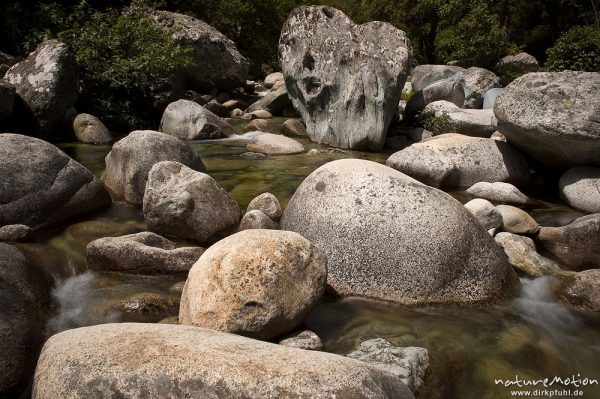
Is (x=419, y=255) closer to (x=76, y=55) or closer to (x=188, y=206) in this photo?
(x=188, y=206)

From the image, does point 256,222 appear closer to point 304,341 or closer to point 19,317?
point 304,341

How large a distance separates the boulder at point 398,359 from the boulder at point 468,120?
9.75 m

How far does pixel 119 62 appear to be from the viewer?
1493cm

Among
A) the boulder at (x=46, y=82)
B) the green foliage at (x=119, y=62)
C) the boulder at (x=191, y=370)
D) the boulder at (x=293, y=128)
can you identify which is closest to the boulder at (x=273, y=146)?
the boulder at (x=293, y=128)

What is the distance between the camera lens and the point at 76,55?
14.4 meters

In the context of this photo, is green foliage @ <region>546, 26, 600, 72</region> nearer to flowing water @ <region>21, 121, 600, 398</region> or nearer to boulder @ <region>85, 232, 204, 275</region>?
flowing water @ <region>21, 121, 600, 398</region>

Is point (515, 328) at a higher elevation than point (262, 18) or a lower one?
lower

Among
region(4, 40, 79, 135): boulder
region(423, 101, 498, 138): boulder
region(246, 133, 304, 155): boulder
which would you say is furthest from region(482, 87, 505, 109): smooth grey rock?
region(4, 40, 79, 135): boulder

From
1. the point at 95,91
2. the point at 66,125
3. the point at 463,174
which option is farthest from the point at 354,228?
the point at 95,91

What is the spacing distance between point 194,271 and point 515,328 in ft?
10.5

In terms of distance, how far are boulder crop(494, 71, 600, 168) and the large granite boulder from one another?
7915 millimetres

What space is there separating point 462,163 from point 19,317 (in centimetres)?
820

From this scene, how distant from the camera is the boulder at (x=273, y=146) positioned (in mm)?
12297

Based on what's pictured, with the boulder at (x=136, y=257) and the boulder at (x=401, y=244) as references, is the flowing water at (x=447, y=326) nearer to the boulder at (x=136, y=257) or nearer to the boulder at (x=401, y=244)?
the boulder at (x=136, y=257)
